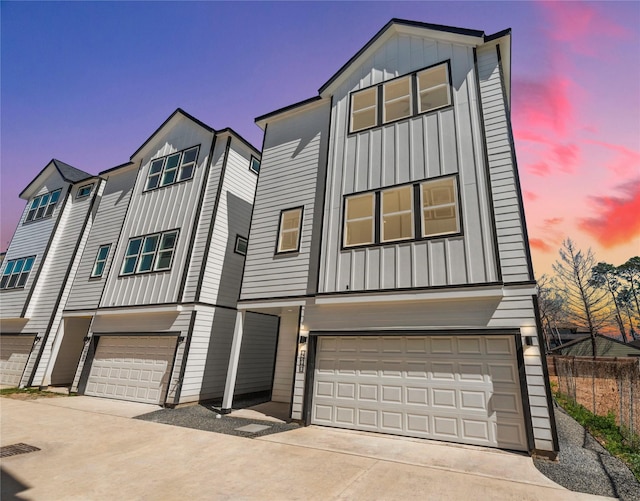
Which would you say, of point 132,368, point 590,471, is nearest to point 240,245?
point 132,368

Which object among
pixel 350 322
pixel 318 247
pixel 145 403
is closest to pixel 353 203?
pixel 318 247

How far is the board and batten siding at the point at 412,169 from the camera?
760cm

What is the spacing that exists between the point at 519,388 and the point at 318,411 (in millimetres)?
4846

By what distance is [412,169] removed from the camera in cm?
899

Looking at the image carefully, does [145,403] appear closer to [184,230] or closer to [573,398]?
[184,230]

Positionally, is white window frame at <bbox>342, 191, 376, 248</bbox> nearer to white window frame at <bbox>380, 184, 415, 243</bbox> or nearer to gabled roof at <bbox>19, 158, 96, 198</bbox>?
white window frame at <bbox>380, 184, 415, 243</bbox>

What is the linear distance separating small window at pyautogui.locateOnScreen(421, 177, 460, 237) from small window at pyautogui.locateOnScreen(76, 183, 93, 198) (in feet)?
64.7

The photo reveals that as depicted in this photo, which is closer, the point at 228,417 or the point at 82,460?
the point at 82,460

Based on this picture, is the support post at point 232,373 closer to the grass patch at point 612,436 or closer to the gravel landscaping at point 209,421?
the gravel landscaping at point 209,421

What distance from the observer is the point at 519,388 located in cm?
645

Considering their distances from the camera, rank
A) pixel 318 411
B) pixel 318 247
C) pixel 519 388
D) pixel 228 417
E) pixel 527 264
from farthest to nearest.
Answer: pixel 318 247, pixel 228 417, pixel 318 411, pixel 527 264, pixel 519 388

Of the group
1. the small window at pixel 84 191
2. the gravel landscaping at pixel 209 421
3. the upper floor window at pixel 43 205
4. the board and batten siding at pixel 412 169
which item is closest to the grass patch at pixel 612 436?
the board and batten siding at pixel 412 169

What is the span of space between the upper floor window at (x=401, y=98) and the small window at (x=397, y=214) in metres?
2.65

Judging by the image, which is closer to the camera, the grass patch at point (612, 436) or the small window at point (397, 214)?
the grass patch at point (612, 436)
